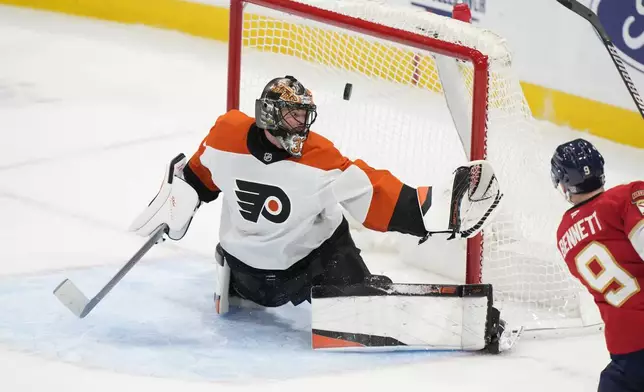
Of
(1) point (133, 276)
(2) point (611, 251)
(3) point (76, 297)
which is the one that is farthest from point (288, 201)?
(2) point (611, 251)

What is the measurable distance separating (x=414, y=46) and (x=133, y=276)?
1.20 metres

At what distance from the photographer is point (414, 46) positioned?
10.5 feet

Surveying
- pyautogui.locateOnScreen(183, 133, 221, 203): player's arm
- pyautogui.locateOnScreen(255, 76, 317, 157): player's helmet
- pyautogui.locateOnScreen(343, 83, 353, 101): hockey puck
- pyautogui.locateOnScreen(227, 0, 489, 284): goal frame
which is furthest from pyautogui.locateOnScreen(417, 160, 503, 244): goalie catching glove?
pyautogui.locateOnScreen(343, 83, 353, 101): hockey puck

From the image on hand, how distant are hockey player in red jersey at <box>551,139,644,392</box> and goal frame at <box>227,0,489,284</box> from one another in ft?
2.21

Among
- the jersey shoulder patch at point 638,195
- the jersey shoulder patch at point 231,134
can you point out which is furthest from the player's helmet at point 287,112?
the jersey shoulder patch at point 638,195

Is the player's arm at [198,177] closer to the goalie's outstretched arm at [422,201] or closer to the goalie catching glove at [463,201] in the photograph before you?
the goalie's outstretched arm at [422,201]

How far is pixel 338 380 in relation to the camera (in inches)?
117

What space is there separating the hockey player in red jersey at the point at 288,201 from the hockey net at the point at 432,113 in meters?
0.28

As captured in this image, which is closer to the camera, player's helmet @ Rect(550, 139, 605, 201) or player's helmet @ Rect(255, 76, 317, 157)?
player's helmet @ Rect(550, 139, 605, 201)

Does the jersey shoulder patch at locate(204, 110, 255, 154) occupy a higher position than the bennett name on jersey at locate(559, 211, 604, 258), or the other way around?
the bennett name on jersey at locate(559, 211, 604, 258)

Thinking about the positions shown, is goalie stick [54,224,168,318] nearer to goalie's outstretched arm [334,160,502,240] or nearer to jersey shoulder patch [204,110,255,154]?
jersey shoulder patch [204,110,255,154]

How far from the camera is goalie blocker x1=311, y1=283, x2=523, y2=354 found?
3100mm

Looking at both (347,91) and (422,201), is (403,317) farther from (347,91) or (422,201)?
(347,91)

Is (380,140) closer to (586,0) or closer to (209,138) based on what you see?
(209,138)
